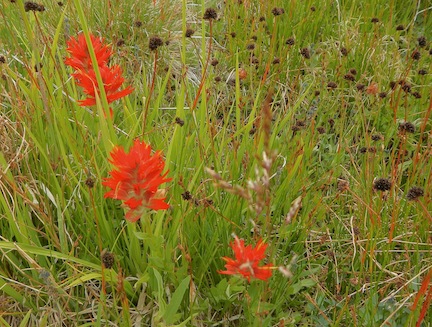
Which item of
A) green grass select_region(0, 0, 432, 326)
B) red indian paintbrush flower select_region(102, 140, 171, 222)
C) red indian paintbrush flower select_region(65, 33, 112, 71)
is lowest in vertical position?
green grass select_region(0, 0, 432, 326)

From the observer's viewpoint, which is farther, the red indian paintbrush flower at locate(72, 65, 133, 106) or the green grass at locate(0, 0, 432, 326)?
the red indian paintbrush flower at locate(72, 65, 133, 106)

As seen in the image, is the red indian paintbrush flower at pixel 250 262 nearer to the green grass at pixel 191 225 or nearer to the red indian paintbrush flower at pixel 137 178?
the green grass at pixel 191 225

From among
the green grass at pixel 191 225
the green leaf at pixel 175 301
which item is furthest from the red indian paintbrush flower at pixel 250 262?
the green leaf at pixel 175 301

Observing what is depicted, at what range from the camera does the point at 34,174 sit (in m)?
1.66

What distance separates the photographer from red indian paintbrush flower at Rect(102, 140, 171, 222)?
0.95 m

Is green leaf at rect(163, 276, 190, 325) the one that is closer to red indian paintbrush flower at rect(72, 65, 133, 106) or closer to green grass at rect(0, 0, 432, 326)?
green grass at rect(0, 0, 432, 326)

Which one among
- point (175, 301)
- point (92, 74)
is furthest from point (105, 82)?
point (175, 301)

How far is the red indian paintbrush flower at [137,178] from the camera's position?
952 millimetres

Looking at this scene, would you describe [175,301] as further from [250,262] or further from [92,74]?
[92,74]

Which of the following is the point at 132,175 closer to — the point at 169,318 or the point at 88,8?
the point at 169,318

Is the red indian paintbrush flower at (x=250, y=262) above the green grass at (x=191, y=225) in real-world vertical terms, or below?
above

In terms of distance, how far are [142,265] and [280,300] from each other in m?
0.39

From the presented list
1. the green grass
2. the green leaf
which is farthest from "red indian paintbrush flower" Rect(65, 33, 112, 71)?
the green leaf

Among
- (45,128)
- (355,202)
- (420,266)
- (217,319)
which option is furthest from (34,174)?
(420,266)
